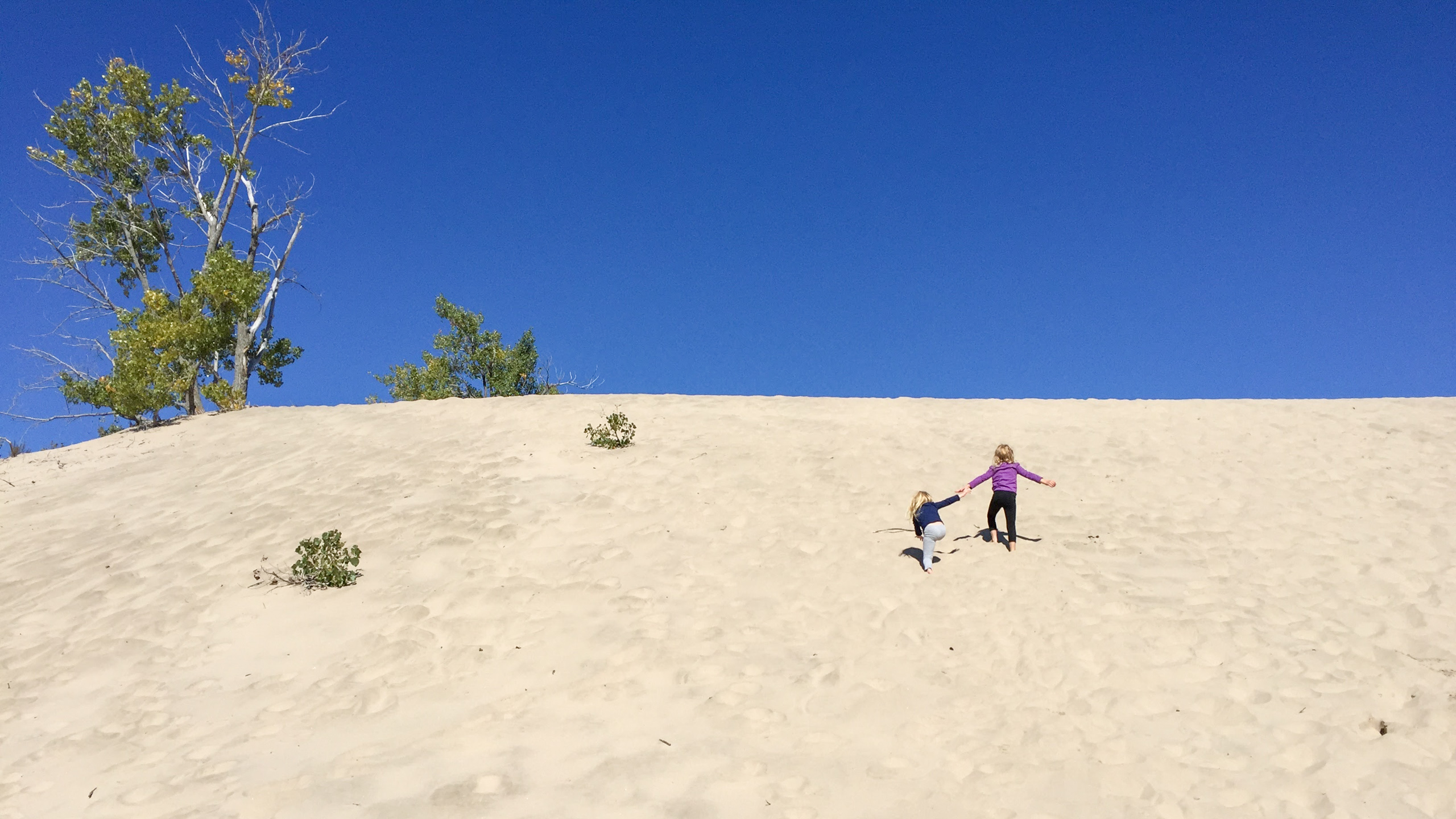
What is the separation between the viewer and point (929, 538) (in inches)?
394

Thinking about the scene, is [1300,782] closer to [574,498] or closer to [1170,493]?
[1170,493]

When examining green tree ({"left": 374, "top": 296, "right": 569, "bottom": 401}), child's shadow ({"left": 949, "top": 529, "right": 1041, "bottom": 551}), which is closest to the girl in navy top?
child's shadow ({"left": 949, "top": 529, "right": 1041, "bottom": 551})

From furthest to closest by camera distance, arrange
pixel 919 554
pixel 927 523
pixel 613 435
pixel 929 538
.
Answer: pixel 613 435 < pixel 919 554 < pixel 927 523 < pixel 929 538

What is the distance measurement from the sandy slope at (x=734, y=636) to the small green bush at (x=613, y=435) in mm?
291

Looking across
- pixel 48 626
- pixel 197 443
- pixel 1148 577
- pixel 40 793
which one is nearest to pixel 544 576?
pixel 40 793

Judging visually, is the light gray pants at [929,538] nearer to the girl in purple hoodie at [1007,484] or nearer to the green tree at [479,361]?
the girl in purple hoodie at [1007,484]

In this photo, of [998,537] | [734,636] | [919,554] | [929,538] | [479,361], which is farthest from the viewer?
[479,361]

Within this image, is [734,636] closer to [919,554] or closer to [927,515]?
[927,515]

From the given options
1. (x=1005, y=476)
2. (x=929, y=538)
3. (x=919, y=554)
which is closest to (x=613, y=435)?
(x=919, y=554)

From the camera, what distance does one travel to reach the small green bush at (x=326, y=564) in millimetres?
10070

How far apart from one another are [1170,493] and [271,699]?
13.5 meters

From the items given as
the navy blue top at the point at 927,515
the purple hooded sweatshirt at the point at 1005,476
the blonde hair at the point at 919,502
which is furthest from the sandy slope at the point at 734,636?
the purple hooded sweatshirt at the point at 1005,476

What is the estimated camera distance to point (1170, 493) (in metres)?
13.2

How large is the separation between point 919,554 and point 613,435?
7.16 m
